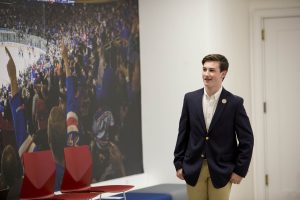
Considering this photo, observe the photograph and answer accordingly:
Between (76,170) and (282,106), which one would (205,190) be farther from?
(282,106)

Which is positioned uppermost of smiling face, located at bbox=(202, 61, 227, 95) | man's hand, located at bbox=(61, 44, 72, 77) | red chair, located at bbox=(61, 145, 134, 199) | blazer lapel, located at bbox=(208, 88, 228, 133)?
man's hand, located at bbox=(61, 44, 72, 77)

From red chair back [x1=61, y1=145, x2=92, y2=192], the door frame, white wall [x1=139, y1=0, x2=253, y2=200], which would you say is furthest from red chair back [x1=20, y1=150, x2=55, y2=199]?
the door frame

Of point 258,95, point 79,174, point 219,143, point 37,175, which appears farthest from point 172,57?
point 219,143

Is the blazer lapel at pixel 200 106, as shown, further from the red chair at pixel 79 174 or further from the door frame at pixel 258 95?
the door frame at pixel 258 95

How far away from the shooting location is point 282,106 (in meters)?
8.79

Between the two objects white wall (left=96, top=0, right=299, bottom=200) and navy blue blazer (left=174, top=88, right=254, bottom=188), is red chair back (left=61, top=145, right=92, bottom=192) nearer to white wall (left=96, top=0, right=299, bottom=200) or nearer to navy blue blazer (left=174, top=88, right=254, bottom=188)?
white wall (left=96, top=0, right=299, bottom=200)

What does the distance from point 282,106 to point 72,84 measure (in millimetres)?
2976

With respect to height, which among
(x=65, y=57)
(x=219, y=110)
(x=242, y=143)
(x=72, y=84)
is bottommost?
(x=242, y=143)

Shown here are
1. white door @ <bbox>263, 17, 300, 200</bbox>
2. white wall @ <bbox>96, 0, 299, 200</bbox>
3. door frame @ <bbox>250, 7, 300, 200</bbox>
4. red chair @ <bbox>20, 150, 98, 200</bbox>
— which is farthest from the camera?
door frame @ <bbox>250, 7, 300, 200</bbox>

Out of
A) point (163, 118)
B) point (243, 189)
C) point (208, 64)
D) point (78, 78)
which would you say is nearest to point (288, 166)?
point (243, 189)

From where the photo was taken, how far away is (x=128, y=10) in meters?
8.21

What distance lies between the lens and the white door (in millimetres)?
8711

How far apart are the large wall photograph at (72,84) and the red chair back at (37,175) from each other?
43 cm

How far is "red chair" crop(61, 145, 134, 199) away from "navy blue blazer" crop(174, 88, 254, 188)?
5.56ft
